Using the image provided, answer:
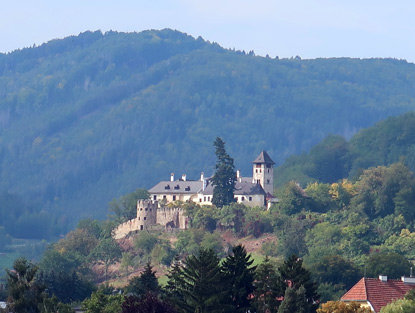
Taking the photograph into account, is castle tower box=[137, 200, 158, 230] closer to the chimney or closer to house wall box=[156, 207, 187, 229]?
house wall box=[156, 207, 187, 229]

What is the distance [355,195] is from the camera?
7077 inches

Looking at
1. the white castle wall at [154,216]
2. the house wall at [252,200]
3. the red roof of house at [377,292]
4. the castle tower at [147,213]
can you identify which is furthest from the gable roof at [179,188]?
the red roof of house at [377,292]

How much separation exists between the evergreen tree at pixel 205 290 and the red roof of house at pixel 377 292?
8.05 meters

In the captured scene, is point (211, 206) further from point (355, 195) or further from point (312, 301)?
point (312, 301)

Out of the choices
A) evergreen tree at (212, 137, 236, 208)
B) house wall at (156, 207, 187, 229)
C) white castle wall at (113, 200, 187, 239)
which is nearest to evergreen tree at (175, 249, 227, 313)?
evergreen tree at (212, 137, 236, 208)

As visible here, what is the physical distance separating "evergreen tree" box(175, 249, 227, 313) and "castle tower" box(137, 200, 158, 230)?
89.9 metres

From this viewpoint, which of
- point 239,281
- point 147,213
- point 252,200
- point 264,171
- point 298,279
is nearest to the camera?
point 298,279

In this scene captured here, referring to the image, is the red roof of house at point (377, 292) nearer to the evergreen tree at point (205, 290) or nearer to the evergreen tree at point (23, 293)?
the evergreen tree at point (205, 290)

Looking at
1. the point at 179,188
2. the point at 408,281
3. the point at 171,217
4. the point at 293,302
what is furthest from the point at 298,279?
the point at 179,188

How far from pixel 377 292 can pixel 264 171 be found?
298 feet

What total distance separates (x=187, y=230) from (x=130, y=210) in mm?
15953

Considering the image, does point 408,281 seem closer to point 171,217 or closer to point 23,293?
point 23,293

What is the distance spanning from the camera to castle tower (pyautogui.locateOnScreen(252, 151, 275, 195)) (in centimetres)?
18088

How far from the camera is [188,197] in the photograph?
18350 cm
